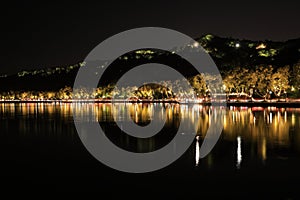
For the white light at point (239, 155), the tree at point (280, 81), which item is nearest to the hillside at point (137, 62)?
the tree at point (280, 81)

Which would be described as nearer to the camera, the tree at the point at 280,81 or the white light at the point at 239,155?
the white light at the point at 239,155

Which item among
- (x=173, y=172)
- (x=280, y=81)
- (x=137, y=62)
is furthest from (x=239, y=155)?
(x=137, y=62)

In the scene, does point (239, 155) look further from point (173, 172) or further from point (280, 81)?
point (280, 81)

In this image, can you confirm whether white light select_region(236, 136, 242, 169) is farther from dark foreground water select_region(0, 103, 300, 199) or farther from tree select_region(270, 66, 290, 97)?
tree select_region(270, 66, 290, 97)

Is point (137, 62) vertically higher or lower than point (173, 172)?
higher

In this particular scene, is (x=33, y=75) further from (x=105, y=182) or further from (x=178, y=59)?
(x=105, y=182)

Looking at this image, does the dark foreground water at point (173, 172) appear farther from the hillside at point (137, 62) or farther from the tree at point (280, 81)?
the hillside at point (137, 62)

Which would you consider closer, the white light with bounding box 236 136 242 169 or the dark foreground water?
the dark foreground water

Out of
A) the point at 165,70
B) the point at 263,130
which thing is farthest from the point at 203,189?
the point at 165,70

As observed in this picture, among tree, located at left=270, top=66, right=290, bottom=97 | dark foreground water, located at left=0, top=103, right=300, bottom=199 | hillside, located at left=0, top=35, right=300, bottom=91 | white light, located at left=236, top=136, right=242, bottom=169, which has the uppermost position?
hillside, located at left=0, top=35, right=300, bottom=91

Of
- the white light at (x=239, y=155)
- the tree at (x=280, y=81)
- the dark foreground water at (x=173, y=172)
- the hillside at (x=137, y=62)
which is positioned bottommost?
the dark foreground water at (x=173, y=172)

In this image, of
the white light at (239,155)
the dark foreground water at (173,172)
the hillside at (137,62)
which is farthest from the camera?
the hillside at (137,62)

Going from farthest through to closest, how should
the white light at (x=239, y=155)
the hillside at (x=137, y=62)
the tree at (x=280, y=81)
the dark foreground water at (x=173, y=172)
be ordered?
the hillside at (x=137, y=62) < the tree at (x=280, y=81) < the white light at (x=239, y=155) < the dark foreground water at (x=173, y=172)

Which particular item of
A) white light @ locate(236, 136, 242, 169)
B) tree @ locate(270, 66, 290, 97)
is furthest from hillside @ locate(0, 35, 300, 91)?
white light @ locate(236, 136, 242, 169)
